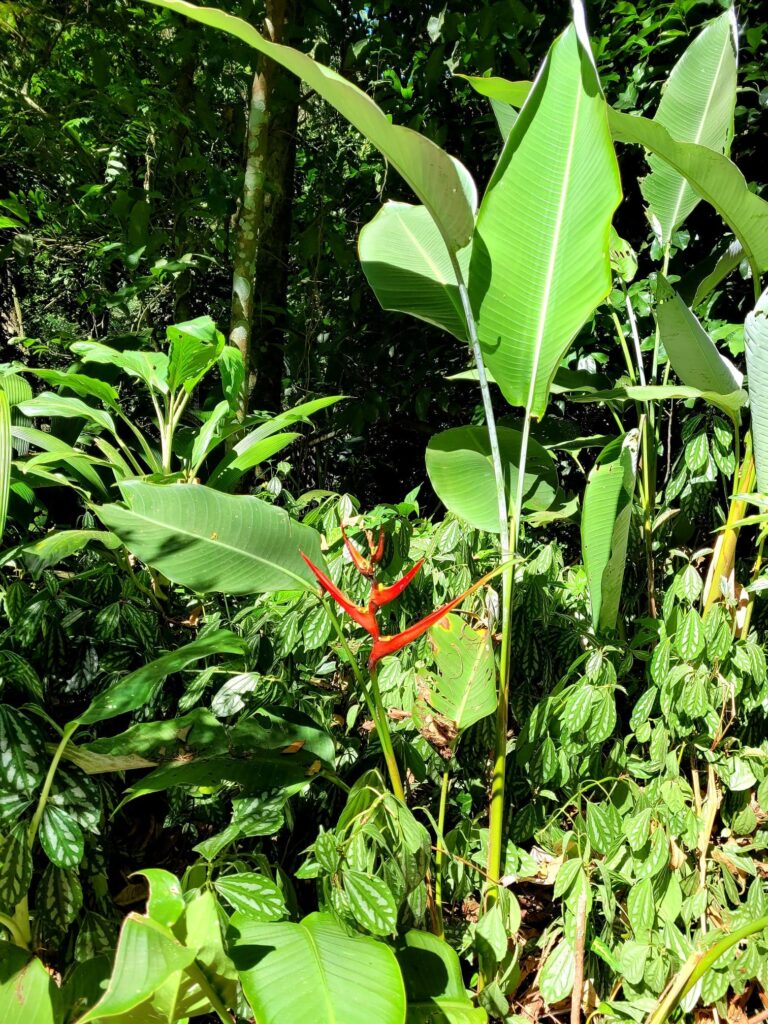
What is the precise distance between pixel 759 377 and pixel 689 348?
0.17 m

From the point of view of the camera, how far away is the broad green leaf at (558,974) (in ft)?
3.86

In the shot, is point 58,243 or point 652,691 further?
point 58,243

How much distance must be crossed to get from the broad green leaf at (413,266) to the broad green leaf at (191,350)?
15.1 inches

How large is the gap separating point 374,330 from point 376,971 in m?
3.03

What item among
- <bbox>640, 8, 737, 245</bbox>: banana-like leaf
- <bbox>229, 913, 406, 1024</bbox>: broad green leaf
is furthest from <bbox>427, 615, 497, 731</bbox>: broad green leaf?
<bbox>640, 8, 737, 245</bbox>: banana-like leaf

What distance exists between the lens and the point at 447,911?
153cm

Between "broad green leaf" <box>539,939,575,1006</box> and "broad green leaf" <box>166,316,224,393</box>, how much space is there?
4.18 feet

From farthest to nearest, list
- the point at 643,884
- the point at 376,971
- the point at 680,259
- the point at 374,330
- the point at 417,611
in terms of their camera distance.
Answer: the point at 374,330
the point at 680,259
the point at 417,611
the point at 643,884
the point at 376,971

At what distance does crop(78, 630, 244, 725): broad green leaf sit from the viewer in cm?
93

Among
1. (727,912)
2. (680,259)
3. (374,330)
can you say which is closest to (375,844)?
(727,912)

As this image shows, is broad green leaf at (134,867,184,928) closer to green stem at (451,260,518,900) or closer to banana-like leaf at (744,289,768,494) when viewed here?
green stem at (451,260,518,900)

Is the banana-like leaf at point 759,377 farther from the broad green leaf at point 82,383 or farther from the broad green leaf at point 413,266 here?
the broad green leaf at point 82,383

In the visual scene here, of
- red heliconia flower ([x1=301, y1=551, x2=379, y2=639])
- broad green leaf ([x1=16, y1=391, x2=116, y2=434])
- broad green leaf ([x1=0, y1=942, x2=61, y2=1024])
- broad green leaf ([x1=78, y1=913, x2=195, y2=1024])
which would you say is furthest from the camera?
broad green leaf ([x1=16, y1=391, x2=116, y2=434])

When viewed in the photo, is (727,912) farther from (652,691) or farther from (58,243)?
(58,243)
